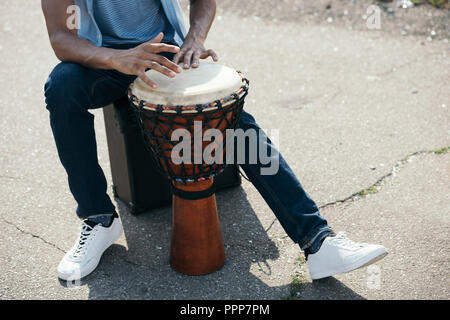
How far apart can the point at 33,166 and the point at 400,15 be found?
10.4 ft

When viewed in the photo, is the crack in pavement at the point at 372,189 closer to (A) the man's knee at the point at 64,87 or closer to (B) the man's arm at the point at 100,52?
(A) the man's knee at the point at 64,87

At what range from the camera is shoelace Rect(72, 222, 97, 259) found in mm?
2166

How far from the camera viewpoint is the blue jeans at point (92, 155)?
2.04 metres

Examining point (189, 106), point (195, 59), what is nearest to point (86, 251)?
point (189, 106)

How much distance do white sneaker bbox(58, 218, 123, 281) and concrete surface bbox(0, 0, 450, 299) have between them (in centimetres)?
4

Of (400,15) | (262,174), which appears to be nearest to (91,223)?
(262,174)

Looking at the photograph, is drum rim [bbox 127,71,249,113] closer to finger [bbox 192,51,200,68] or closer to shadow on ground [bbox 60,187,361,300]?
finger [bbox 192,51,200,68]

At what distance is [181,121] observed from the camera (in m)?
1.89

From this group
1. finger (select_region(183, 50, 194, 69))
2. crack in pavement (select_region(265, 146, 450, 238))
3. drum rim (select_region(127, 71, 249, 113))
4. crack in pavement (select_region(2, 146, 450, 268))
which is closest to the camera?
drum rim (select_region(127, 71, 249, 113))

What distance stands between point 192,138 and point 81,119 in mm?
453

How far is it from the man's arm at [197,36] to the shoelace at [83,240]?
0.75 meters

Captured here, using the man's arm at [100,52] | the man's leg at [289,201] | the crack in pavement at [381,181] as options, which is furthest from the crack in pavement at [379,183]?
the man's arm at [100,52]

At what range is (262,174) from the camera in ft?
6.98

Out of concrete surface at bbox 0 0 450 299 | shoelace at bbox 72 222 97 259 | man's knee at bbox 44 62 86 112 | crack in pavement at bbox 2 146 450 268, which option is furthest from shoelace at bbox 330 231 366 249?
man's knee at bbox 44 62 86 112
